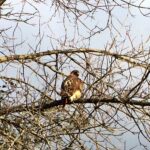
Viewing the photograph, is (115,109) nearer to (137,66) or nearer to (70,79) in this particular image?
(137,66)

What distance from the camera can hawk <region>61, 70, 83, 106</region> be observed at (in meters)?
8.90

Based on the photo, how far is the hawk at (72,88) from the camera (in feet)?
29.2

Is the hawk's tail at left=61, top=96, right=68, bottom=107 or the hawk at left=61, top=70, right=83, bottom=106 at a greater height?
the hawk at left=61, top=70, right=83, bottom=106

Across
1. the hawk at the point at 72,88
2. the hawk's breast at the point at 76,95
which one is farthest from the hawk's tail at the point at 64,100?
the hawk's breast at the point at 76,95

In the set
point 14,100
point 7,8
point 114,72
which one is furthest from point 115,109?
point 7,8

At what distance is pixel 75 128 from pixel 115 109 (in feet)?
2.08

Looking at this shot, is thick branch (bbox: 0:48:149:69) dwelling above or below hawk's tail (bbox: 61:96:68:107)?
above

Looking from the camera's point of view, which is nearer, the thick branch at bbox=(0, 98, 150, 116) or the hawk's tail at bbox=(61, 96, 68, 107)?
the thick branch at bbox=(0, 98, 150, 116)

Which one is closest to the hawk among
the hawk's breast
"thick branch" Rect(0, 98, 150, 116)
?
the hawk's breast

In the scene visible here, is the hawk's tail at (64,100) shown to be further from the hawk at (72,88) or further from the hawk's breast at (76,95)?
the hawk's breast at (76,95)

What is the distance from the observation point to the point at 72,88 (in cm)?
935

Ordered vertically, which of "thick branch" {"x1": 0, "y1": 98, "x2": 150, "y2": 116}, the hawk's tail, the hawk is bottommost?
"thick branch" {"x1": 0, "y1": 98, "x2": 150, "y2": 116}

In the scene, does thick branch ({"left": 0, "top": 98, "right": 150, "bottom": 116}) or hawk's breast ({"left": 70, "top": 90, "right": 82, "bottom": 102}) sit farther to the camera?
hawk's breast ({"left": 70, "top": 90, "right": 82, "bottom": 102})

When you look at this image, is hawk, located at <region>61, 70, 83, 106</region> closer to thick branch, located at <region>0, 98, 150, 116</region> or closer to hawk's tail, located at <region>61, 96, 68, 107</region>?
hawk's tail, located at <region>61, 96, 68, 107</region>
